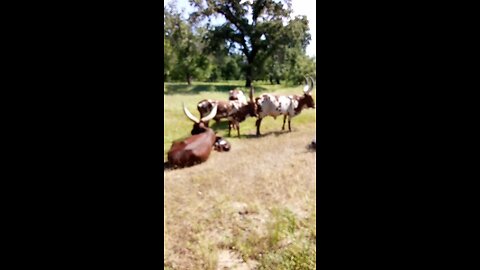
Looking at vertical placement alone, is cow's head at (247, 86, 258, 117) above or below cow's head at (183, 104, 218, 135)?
above

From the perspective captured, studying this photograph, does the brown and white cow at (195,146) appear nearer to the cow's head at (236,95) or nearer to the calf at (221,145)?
the calf at (221,145)

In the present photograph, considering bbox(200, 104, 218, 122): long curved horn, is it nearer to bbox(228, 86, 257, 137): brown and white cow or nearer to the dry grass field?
the dry grass field

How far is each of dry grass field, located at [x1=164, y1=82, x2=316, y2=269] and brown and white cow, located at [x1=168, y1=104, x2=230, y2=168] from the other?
0.13 metres

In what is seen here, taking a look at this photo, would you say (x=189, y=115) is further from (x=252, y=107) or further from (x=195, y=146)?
(x=252, y=107)

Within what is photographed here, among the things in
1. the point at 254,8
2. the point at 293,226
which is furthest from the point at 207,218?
the point at 254,8

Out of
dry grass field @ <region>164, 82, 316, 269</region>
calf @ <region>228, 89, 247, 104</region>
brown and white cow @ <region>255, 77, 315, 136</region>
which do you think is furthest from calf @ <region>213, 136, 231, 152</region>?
calf @ <region>228, 89, 247, 104</region>

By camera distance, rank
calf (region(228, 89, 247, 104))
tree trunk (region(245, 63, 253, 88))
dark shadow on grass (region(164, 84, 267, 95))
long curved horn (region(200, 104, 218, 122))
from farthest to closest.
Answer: calf (region(228, 89, 247, 104))
long curved horn (region(200, 104, 218, 122))
dark shadow on grass (region(164, 84, 267, 95))
tree trunk (region(245, 63, 253, 88))

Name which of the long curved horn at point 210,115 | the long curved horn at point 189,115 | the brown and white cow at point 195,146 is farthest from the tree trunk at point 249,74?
the long curved horn at point 189,115

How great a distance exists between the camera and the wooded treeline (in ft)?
4.96

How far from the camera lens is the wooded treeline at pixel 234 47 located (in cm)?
151

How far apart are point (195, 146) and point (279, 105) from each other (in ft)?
7.41
